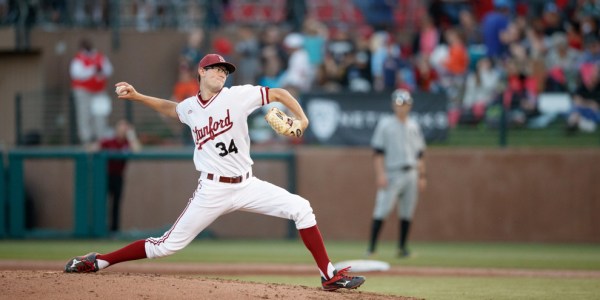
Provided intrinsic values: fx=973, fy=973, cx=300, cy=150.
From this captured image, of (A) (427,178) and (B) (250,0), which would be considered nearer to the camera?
(A) (427,178)

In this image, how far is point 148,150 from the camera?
18.1m

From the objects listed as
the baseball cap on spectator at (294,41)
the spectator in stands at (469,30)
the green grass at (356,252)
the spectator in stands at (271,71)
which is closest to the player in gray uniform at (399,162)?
the green grass at (356,252)

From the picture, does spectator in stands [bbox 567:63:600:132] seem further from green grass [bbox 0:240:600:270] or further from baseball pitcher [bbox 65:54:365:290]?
baseball pitcher [bbox 65:54:365:290]

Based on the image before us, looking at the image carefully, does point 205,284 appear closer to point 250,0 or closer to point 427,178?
point 427,178

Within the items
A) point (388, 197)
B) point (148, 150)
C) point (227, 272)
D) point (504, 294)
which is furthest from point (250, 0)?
point (504, 294)

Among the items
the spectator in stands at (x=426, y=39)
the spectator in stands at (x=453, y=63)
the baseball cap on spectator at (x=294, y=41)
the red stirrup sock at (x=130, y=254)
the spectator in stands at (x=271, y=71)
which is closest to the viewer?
the red stirrup sock at (x=130, y=254)

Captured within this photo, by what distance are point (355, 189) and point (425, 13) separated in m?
5.09

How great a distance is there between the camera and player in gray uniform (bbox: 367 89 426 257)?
13375mm

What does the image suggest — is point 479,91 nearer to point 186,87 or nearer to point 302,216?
point 186,87

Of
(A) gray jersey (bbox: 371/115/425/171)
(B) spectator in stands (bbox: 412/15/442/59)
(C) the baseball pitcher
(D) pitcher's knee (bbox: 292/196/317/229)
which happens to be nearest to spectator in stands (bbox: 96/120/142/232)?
(A) gray jersey (bbox: 371/115/425/171)

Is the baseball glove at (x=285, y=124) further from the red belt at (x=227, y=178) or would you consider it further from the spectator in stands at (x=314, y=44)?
the spectator in stands at (x=314, y=44)

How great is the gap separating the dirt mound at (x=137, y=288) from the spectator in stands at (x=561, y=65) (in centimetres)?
1010

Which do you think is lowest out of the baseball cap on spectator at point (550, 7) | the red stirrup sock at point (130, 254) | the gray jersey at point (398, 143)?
the red stirrup sock at point (130, 254)

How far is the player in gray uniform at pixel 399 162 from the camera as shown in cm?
1338
